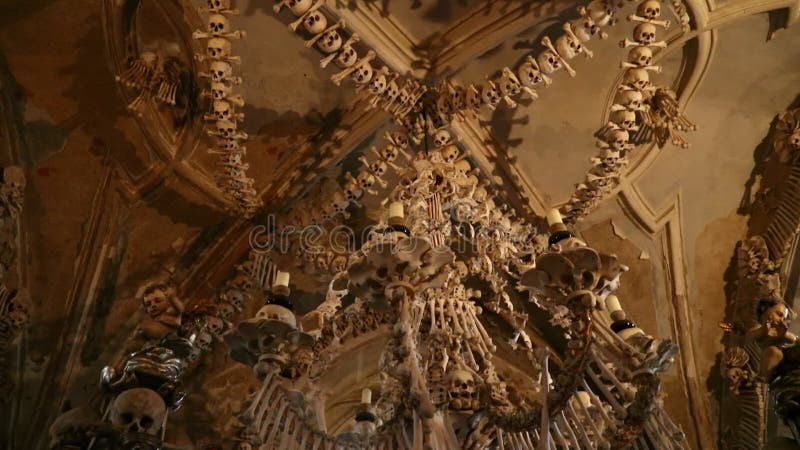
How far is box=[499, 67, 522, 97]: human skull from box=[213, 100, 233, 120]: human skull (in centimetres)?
122

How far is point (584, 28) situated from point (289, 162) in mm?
1858

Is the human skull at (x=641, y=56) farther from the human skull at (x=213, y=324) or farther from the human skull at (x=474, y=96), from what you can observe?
the human skull at (x=213, y=324)

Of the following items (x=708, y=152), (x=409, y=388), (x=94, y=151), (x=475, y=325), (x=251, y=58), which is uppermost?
(x=708, y=152)

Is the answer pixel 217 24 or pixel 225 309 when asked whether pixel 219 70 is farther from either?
pixel 225 309

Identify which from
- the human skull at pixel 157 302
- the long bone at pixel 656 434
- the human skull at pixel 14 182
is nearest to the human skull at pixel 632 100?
→ the long bone at pixel 656 434

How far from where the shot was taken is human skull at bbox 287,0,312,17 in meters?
3.32

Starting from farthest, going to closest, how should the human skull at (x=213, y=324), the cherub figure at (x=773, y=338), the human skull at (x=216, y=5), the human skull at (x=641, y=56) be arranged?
the human skull at (x=213, y=324)
the human skull at (x=641, y=56)
the human skull at (x=216, y=5)
the cherub figure at (x=773, y=338)

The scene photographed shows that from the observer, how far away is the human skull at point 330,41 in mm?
3467

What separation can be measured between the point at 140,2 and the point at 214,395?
2333 mm

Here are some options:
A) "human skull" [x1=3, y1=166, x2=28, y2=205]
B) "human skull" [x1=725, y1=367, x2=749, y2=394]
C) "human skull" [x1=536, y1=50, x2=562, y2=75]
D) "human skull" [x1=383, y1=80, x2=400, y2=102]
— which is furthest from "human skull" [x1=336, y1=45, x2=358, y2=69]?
"human skull" [x1=725, y1=367, x2=749, y2=394]

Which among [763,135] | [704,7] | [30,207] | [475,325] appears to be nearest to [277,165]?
[30,207]

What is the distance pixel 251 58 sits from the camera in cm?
427

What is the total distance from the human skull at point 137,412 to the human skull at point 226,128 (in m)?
1.52

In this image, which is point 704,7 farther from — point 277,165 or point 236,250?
point 236,250
